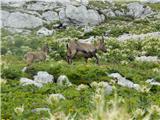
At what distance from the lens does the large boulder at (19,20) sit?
63.6 meters

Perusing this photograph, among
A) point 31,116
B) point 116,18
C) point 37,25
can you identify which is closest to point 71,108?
point 31,116

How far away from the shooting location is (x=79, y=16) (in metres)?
69.7

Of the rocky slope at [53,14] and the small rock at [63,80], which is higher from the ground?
the small rock at [63,80]

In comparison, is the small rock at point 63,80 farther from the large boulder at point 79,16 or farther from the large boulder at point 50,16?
the large boulder at point 50,16

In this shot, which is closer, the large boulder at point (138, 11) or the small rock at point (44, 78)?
the small rock at point (44, 78)

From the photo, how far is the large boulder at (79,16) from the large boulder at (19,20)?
460 cm

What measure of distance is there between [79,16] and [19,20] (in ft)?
30.9

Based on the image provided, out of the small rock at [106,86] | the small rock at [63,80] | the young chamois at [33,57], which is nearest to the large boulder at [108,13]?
the young chamois at [33,57]

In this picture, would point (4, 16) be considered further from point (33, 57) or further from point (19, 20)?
point (33, 57)

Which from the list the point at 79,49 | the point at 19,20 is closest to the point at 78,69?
the point at 79,49

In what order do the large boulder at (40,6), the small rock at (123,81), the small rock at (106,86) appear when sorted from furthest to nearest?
the large boulder at (40,6) → the small rock at (123,81) → the small rock at (106,86)

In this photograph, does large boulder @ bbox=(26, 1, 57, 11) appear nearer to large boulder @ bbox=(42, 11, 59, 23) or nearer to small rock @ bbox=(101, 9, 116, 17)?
large boulder @ bbox=(42, 11, 59, 23)

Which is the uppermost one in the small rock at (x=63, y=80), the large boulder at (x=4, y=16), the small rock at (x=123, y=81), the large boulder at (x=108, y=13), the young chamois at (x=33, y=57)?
the small rock at (x=63, y=80)

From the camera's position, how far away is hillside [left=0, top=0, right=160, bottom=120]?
9945 millimetres
